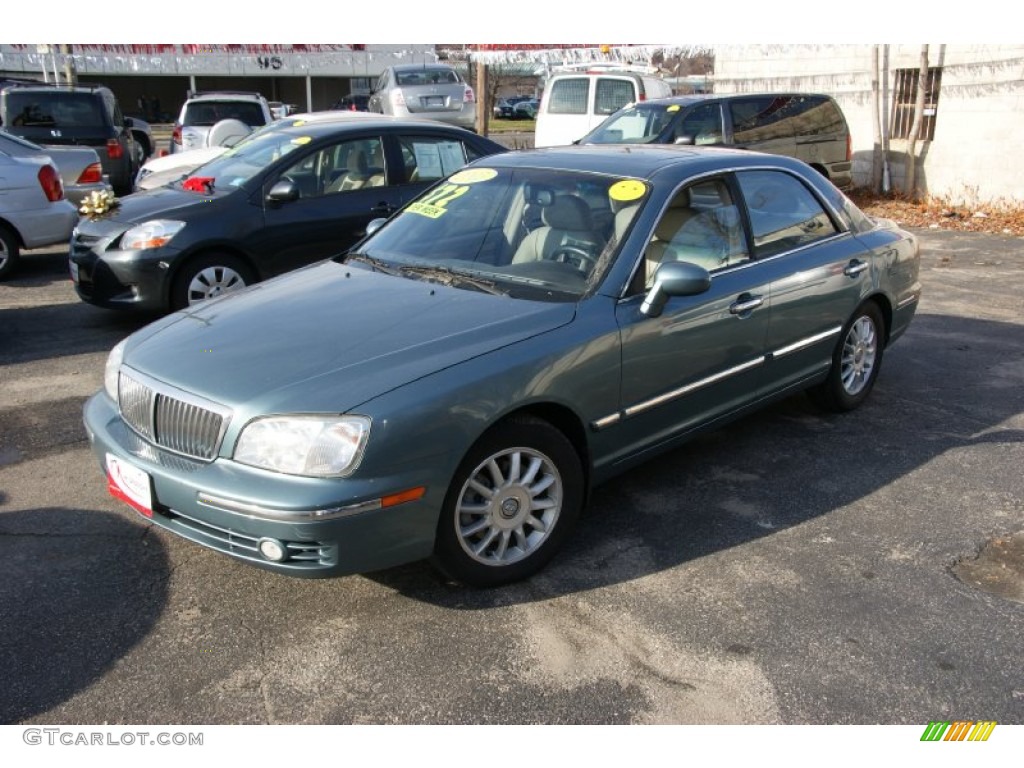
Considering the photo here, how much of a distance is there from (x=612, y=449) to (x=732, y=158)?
1819 mm

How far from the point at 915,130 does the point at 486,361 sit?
521 inches

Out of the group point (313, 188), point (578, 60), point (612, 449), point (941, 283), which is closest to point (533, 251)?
point (612, 449)

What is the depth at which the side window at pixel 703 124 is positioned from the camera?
11.5 m

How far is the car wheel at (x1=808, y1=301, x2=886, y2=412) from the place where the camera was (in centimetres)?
530

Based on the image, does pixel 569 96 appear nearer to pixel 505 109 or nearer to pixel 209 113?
pixel 209 113

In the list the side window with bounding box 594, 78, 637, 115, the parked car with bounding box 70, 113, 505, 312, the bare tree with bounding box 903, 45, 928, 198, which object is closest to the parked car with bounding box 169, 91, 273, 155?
the side window with bounding box 594, 78, 637, 115

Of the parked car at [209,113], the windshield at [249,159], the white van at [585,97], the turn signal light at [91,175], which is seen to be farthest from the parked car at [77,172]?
the white van at [585,97]

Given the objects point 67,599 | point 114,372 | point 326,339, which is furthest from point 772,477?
point 67,599

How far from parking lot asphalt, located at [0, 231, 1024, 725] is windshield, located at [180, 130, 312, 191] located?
9.75ft

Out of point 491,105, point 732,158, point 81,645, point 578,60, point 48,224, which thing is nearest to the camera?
point 81,645

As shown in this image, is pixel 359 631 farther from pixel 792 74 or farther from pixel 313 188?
pixel 792 74

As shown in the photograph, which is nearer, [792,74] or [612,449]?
[612,449]

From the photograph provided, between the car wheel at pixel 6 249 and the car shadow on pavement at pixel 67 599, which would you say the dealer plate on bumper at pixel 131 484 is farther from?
the car wheel at pixel 6 249

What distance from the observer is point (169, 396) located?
130 inches
